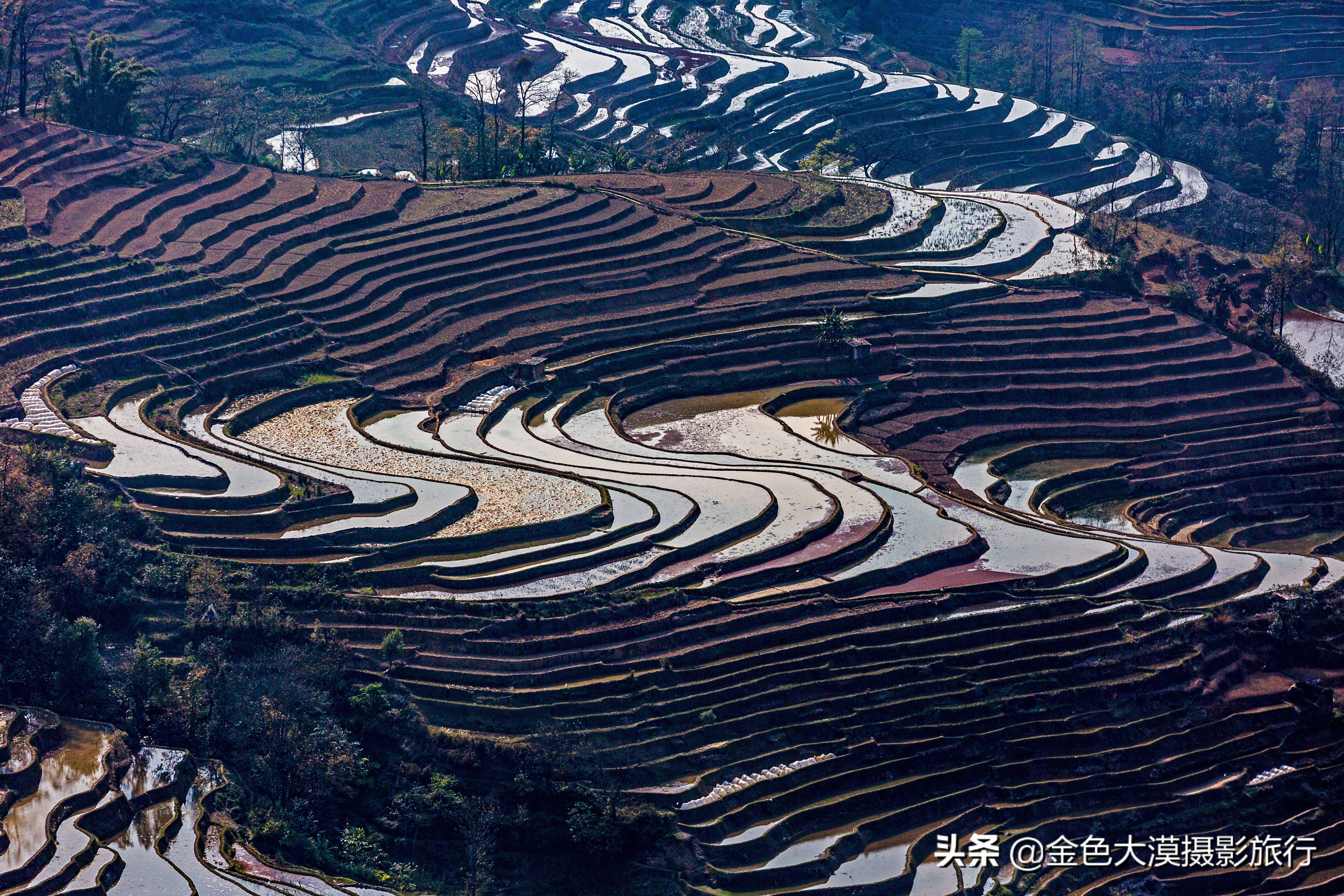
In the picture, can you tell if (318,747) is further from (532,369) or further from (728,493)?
(532,369)

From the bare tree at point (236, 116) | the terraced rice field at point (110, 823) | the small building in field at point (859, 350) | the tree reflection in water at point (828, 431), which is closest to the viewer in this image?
the terraced rice field at point (110, 823)

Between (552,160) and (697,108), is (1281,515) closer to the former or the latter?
(552,160)

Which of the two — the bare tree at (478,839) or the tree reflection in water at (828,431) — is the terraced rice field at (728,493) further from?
the bare tree at (478,839)

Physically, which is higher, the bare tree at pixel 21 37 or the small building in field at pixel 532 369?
the bare tree at pixel 21 37

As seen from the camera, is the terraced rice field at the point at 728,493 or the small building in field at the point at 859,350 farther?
the small building in field at the point at 859,350

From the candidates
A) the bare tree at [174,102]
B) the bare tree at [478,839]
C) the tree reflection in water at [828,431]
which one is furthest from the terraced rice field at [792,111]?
the bare tree at [478,839]

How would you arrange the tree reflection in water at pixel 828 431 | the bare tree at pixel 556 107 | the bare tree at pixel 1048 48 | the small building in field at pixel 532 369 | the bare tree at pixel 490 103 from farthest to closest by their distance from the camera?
the bare tree at pixel 1048 48 < the bare tree at pixel 556 107 < the bare tree at pixel 490 103 < the small building in field at pixel 532 369 < the tree reflection in water at pixel 828 431
